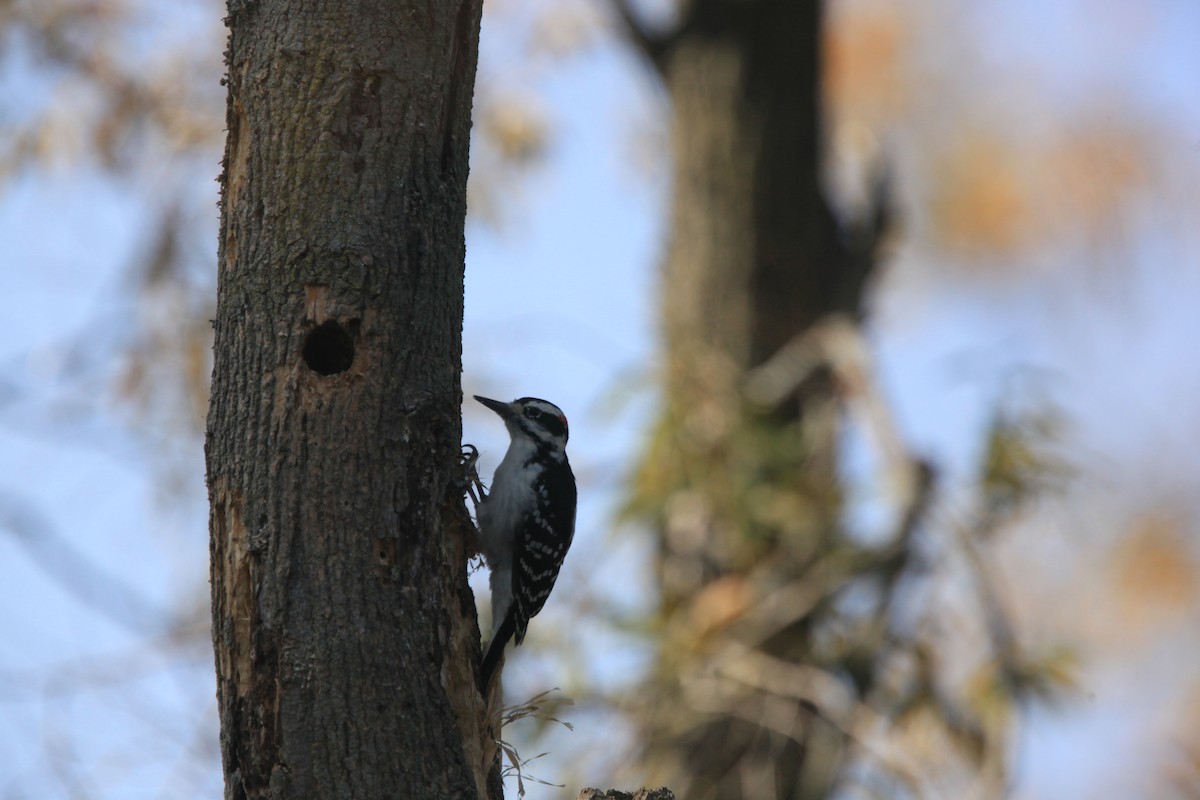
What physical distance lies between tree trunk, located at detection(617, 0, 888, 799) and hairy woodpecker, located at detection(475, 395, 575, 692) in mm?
2177

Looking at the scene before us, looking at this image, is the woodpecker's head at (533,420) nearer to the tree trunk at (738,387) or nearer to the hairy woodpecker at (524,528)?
the hairy woodpecker at (524,528)

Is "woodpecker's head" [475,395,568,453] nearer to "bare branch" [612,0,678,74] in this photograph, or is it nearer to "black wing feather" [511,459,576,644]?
"black wing feather" [511,459,576,644]

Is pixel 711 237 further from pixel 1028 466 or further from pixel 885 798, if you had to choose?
pixel 885 798

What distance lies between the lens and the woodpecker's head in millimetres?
5445

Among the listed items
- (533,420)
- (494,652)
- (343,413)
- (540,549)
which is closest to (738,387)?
(533,420)

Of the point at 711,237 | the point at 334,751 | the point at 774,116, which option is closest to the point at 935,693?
the point at 711,237

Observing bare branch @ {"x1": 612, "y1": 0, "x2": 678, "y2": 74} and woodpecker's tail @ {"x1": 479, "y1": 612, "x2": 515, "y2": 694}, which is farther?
bare branch @ {"x1": 612, "y1": 0, "x2": 678, "y2": 74}

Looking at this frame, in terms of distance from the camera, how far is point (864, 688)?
279 inches

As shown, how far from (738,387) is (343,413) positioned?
4967mm

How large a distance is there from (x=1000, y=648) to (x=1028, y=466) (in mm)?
933

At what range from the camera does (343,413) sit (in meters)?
3.12

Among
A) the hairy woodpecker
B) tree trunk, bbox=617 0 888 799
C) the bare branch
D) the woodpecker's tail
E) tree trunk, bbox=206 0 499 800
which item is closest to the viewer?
tree trunk, bbox=206 0 499 800

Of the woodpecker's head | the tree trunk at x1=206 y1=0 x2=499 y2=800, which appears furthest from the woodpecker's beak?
the tree trunk at x1=206 y1=0 x2=499 y2=800

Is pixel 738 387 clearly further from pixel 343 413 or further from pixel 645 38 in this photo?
pixel 343 413
